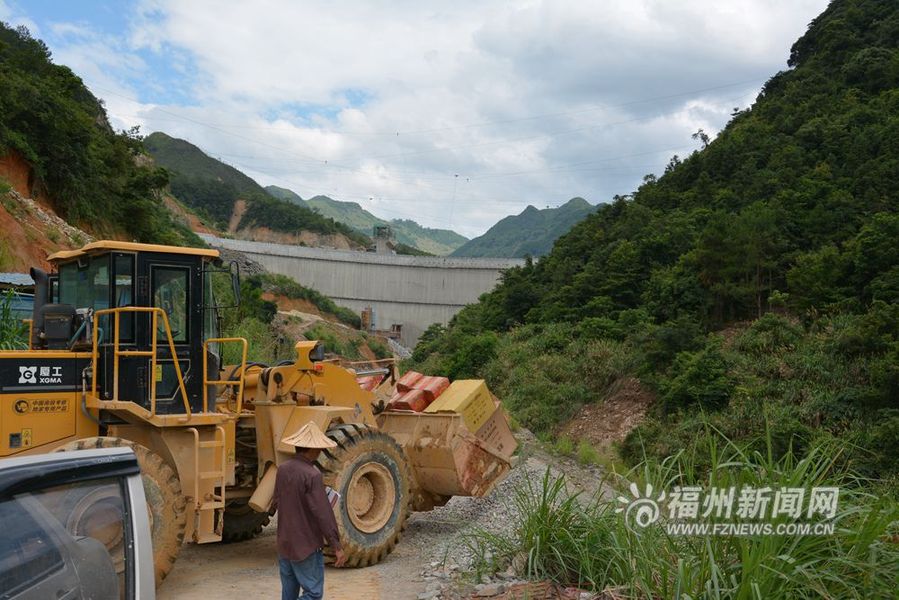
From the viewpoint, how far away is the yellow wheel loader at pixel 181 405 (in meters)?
7.15

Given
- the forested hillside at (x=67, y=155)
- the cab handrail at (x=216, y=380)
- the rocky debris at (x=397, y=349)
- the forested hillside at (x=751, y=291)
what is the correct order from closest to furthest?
1. the cab handrail at (x=216, y=380)
2. the forested hillside at (x=751, y=291)
3. the forested hillside at (x=67, y=155)
4. the rocky debris at (x=397, y=349)

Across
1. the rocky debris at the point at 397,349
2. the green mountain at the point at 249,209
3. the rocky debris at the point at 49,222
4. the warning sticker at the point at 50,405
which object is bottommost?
the rocky debris at the point at 397,349

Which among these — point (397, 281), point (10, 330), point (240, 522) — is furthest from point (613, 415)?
→ point (397, 281)

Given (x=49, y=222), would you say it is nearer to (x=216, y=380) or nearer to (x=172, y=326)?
(x=216, y=380)

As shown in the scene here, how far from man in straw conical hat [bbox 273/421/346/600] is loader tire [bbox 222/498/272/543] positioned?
3.74 m

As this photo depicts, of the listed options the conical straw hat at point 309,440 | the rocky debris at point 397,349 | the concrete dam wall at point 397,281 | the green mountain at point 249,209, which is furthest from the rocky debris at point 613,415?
the green mountain at point 249,209

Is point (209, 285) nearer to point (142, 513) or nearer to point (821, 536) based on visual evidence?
point (142, 513)

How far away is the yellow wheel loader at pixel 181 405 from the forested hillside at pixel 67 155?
2348cm

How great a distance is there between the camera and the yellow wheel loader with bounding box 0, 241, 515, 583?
7152 millimetres

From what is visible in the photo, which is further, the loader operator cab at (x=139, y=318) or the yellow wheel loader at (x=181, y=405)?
the loader operator cab at (x=139, y=318)

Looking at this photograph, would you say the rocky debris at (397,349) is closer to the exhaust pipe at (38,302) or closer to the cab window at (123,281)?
the exhaust pipe at (38,302)

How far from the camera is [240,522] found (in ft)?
31.5

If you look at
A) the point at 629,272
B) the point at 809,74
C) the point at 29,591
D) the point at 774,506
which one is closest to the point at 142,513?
the point at 29,591

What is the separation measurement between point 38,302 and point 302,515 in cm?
436
